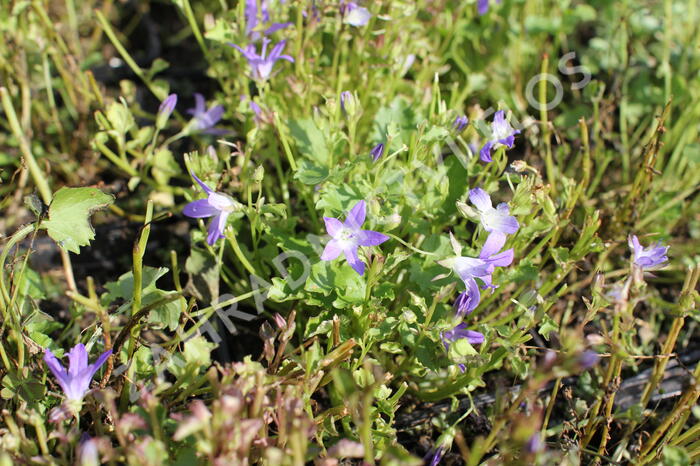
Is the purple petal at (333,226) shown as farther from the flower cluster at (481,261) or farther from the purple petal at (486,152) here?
the purple petal at (486,152)

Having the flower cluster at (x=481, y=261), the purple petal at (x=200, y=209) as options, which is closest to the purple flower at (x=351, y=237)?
the flower cluster at (x=481, y=261)

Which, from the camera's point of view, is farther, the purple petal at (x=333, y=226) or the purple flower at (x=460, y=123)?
the purple flower at (x=460, y=123)

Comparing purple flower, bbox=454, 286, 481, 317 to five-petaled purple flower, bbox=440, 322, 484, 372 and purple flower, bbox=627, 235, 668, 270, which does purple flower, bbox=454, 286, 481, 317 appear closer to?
five-petaled purple flower, bbox=440, 322, 484, 372

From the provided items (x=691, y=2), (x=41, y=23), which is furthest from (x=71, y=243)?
(x=691, y=2)

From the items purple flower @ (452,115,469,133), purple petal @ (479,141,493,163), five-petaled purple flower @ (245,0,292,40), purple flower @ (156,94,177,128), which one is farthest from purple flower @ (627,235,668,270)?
purple flower @ (156,94,177,128)

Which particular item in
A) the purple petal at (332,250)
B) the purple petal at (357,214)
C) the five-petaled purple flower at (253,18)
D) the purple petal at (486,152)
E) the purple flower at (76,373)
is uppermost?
the five-petaled purple flower at (253,18)
